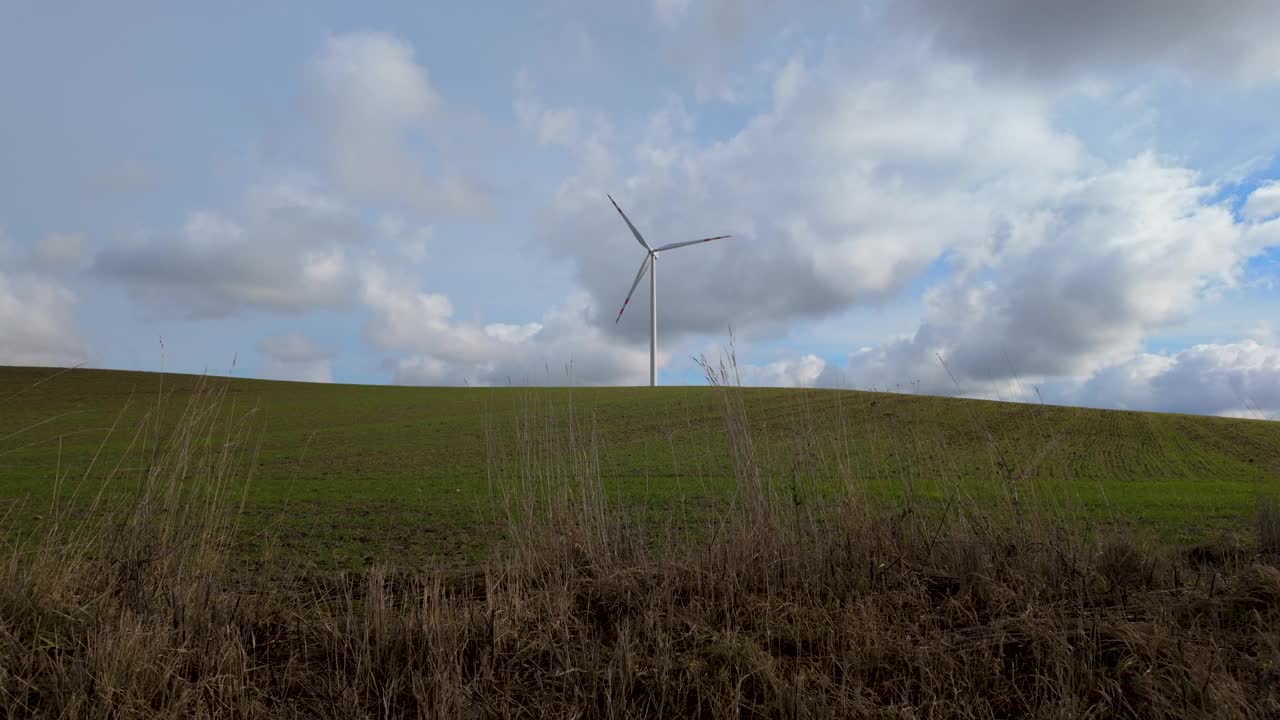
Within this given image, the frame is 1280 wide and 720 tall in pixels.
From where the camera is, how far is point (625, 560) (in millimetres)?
5832

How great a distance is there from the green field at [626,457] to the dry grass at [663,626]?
0.65 m

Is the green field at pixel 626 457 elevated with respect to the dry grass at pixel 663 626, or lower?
elevated

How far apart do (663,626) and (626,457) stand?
13.0m

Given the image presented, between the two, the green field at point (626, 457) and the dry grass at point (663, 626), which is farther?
the green field at point (626, 457)

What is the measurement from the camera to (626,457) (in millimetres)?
17938

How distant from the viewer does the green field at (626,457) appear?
780 centimetres

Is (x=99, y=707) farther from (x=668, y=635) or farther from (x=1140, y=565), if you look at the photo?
→ (x=1140, y=565)

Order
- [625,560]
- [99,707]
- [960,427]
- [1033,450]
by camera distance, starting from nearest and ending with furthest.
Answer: [99,707] < [625,560] < [1033,450] < [960,427]

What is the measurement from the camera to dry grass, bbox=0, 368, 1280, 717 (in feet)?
13.9

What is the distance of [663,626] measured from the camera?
195 inches

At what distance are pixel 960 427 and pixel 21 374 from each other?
5282 centimetres

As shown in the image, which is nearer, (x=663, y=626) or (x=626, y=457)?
(x=663, y=626)

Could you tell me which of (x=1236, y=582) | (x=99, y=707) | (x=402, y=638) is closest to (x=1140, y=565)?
(x=1236, y=582)

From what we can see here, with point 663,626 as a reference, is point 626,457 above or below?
above
